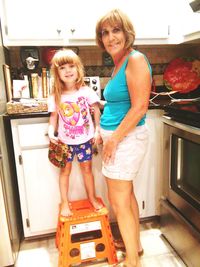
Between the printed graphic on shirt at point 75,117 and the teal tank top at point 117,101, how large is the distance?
8.1 inches

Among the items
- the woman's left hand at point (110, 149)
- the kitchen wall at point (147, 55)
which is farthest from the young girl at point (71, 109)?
the kitchen wall at point (147, 55)

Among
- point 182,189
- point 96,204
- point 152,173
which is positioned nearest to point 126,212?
point 96,204

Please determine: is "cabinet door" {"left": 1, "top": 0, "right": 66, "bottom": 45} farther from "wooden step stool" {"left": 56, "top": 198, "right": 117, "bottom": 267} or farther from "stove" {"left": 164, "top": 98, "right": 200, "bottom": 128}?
"wooden step stool" {"left": 56, "top": 198, "right": 117, "bottom": 267}

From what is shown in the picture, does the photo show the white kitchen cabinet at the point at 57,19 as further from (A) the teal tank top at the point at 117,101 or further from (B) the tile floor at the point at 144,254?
(B) the tile floor at the point at 144,254

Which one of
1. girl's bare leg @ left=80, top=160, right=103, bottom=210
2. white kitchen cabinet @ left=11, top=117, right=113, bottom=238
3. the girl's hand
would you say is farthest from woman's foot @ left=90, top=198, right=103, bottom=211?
the girl's hand

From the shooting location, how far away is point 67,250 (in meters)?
1.42

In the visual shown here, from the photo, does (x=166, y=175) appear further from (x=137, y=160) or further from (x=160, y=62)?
(x=160, y=62)

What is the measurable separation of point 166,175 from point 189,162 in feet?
0.74

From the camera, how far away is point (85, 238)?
1.49 metres

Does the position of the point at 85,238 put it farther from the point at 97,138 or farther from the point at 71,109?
the point at 71,109

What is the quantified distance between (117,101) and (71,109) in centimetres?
35

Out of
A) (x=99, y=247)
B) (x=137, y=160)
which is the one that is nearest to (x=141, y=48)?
(x=137, y=160)

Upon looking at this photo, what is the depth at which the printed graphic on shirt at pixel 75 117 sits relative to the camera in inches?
54.9

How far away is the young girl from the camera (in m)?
1.36
